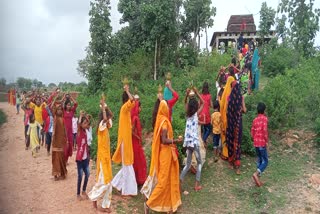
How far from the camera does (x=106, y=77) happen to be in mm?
18000

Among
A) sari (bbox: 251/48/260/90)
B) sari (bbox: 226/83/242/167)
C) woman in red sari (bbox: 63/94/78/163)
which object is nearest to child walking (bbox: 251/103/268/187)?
sari (bbox: 226/83/242/167)

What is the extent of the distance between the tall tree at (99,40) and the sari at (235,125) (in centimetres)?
1163

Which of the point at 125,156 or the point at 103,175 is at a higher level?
the point at 125,156

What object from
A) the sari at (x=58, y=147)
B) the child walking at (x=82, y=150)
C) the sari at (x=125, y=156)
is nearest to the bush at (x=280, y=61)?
the sari at (x=58, y=147)

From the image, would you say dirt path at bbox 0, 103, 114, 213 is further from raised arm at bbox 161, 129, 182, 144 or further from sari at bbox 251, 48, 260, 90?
sari at bbox 251, 48, 260, 90

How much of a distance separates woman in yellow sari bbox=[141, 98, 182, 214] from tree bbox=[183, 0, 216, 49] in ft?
43.1

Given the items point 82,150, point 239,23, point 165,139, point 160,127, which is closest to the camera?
point 165,139

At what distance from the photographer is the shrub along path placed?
6.58 m

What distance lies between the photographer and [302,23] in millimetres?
20703

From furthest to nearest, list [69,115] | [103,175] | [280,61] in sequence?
[280,61]
[69,115]
[103,175]

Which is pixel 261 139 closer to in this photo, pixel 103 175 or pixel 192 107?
pixel 192 107

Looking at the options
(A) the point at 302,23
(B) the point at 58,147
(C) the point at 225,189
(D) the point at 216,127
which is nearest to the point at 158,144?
(C) the point at 225,189

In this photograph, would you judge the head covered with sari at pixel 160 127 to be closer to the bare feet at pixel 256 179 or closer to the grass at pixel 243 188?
the grass at pixel 243 188

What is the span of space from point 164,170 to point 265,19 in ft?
62.4
